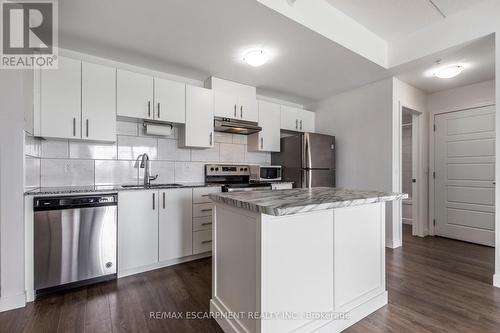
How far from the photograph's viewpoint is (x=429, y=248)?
11.0 feet

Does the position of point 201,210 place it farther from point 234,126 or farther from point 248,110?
point 248,110

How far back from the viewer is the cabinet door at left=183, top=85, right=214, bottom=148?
3104 mm

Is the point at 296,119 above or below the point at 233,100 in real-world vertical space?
below

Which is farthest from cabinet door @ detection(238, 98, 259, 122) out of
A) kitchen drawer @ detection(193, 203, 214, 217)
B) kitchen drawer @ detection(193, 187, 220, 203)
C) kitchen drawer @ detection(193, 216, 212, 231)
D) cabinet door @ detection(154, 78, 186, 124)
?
kitchen drawer @ detection(193, 216, 212, 231)

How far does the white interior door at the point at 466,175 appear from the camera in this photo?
349 centimetres

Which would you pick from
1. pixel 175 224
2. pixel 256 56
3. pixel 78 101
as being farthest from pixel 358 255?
pixel 78 101

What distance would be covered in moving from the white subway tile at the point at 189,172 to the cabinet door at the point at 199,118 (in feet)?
1.22

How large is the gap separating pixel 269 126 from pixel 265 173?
30.9 inches

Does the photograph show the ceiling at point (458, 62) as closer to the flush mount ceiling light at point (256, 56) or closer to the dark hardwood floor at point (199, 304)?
the flush mount ceiling light at point (256, 56)

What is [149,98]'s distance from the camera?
2.83m

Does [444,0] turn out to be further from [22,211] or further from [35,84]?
[22,211]

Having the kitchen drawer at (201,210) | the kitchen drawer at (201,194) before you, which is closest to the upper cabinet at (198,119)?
the kitchen drawer at (201,194)

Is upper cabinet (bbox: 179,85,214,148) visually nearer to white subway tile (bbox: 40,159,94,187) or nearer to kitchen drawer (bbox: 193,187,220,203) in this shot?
kitchen drawer (bbox: 193,187,220,203)

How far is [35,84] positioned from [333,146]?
3870 millimetres
